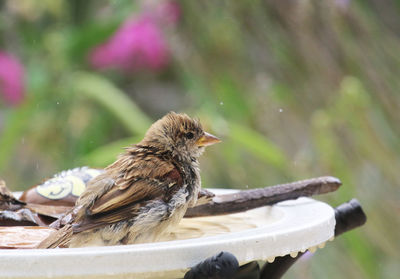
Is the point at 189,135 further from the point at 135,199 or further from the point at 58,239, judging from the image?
the point at 58,239

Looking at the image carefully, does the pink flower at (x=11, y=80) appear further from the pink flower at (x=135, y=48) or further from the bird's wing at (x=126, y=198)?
the bird's wing at (x=126, y=198)

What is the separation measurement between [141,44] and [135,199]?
3.07 meters

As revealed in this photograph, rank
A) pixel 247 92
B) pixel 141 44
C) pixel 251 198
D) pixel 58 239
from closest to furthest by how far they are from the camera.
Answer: pixel 58 239
pixel 251 198
pixel 247 92
pixel 141 44

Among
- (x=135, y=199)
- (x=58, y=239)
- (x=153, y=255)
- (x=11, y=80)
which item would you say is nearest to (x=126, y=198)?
(x=135, y=199)

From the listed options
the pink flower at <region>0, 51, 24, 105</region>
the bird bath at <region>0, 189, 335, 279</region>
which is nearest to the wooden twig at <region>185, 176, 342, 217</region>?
the bird bath at <region>0, 189, 335, 279</region>

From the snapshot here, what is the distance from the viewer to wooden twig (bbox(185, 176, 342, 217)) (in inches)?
63.6

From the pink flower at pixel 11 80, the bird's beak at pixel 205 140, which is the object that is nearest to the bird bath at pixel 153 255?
the bird's beak at pixel 205 140

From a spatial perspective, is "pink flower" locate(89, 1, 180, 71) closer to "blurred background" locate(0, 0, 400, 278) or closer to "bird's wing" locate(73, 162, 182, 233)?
"blurred background" locate(0, 0, 400, 278)

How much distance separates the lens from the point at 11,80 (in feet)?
13.8

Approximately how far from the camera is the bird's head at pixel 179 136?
1610 mm

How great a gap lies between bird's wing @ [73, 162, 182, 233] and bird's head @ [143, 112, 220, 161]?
139 mm

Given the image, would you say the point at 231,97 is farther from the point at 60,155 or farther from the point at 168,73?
the point at 168,73

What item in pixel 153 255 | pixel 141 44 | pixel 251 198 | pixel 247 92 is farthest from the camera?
pixel 141 44

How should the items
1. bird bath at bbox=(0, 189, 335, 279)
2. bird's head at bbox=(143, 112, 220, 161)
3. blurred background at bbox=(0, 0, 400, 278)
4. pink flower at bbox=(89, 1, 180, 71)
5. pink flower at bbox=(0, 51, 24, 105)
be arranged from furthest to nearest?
pink flower at bbox=(89, 1, 180, 71) → pink flower at bbox=(0, 51, 24, 105) → blurred background at bbox=(0, 0, 400, 278) → bird's head at bbox=(143, 112, 220, 161) → bird bath at bbox=(0, 189, 335, 279)
